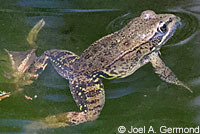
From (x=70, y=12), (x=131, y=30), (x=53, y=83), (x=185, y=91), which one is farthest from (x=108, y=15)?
(x=185, y=91)

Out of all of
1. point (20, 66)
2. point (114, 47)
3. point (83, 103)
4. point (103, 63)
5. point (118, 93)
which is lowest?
point (83, 103)

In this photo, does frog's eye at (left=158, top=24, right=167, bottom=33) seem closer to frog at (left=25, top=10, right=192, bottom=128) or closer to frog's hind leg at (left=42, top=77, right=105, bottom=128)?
frog at (left=25, top=10, right=192, bottom=128)

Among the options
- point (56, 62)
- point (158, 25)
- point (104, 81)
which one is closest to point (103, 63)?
point (104, 81)

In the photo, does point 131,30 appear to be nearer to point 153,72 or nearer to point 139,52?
point 139,52

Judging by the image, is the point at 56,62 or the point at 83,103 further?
the point at 56,62

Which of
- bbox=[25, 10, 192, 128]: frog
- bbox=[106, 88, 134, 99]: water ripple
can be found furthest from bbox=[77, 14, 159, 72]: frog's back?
bbox=[106, 88, 134, 99]: water ripple

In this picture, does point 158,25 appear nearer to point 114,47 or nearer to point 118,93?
point 114,47
